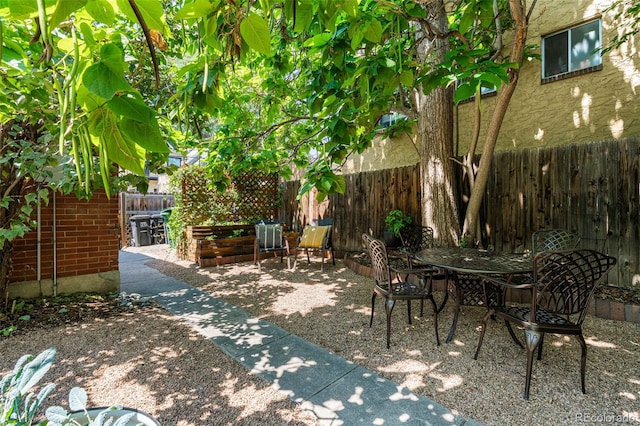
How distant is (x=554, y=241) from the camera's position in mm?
3605

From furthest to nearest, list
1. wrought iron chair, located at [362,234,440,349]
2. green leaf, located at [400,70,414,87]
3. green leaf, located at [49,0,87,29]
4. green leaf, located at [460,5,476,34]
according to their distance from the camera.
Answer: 1. wrought iron chair, located at [362,234,440,349]
2. green leaf, located at [460,5,476,34]
3. green leaf, located at [400,70,414,87]
4. green leaf, located at [49,0,87,29]

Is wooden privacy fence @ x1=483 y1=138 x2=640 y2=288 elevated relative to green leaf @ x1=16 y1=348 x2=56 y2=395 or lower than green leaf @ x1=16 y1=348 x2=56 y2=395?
elevated

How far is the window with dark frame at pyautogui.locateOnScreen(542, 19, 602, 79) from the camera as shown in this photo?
180 inches

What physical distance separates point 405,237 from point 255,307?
262cm

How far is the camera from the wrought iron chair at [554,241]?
3.51m

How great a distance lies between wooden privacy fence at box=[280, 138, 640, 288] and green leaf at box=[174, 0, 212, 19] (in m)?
5.14

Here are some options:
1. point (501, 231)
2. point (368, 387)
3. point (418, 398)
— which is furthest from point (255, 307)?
point (501, 231)

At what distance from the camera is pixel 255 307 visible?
12.3 ft

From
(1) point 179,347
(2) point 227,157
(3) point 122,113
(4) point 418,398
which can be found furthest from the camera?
(2) point 227,157

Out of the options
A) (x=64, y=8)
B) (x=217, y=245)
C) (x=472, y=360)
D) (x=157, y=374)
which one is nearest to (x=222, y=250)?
(x=217, y=245)

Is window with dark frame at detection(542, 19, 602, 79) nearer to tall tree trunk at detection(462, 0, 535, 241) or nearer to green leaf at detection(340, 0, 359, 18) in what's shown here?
tall tree trunk at detection(462, 0, 535, 241)

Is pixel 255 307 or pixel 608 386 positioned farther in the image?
pixel 255 307

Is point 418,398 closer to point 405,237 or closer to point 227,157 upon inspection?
point 405,237

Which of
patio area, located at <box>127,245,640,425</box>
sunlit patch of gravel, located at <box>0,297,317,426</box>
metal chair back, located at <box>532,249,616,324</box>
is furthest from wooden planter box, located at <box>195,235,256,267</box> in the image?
metal chair back, located at <box>532,249,616,324</box>
